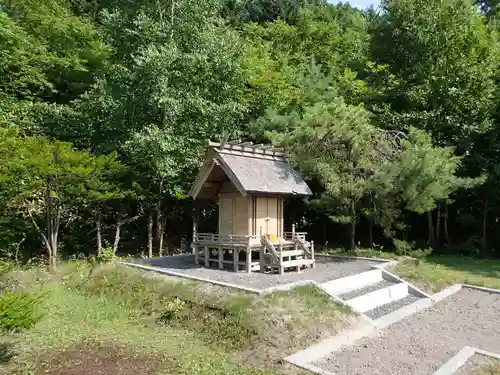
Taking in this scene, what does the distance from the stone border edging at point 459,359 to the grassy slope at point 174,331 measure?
2.24 m

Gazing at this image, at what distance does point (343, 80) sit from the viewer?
2325cm

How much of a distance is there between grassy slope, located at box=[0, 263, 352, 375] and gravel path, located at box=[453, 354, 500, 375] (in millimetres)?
2472

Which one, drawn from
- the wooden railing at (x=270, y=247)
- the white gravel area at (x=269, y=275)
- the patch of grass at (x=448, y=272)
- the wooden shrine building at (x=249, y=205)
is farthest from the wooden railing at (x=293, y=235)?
the patch of grass at (x=448, y=272)

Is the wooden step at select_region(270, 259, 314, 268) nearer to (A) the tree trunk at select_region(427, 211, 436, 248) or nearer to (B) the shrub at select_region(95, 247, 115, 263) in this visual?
(B) the shrub at select_region(95, 247, 115, 263)

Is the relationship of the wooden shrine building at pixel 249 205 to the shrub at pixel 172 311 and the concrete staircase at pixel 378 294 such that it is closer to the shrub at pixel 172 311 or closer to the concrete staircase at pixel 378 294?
the concrete staircase at pixel 378 294

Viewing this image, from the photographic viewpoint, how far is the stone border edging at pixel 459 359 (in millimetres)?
6871

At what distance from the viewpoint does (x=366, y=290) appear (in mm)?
11281

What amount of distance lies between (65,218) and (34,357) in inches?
443

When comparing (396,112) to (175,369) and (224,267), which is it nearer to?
(224,267)

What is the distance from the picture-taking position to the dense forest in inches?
596

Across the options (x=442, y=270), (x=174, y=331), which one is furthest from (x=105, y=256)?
(x=442, y=270)

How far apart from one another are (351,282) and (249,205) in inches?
157

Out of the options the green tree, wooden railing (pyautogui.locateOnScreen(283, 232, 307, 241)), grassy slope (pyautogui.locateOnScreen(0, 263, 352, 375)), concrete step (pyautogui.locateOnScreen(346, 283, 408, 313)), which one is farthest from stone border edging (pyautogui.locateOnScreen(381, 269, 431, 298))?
the green tree

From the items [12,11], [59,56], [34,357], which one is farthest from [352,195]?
[12,11]
